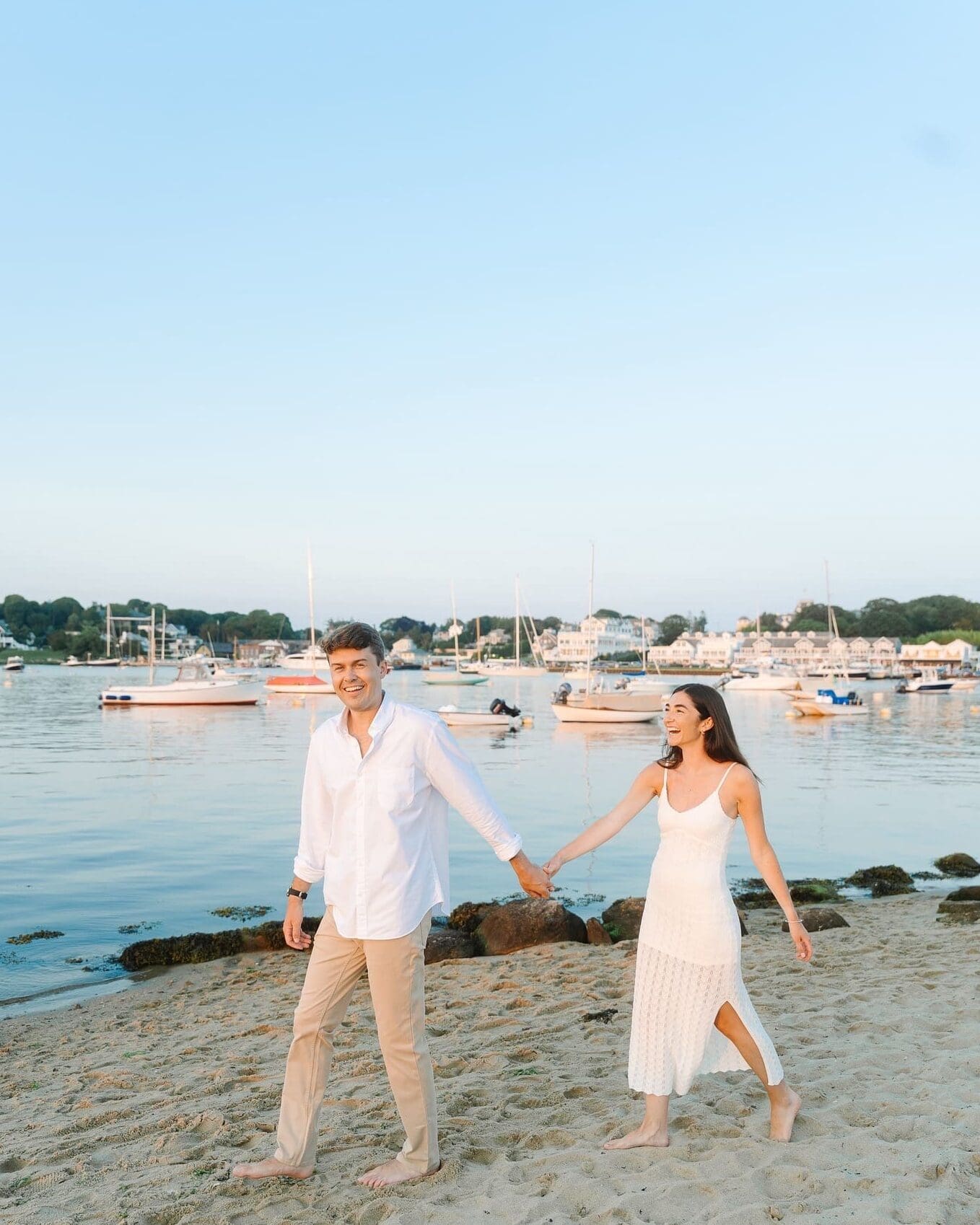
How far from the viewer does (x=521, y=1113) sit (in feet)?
17.3

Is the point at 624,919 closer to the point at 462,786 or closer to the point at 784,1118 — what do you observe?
the point at 784,1118

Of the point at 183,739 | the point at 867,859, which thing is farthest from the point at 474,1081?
the point at 183,739

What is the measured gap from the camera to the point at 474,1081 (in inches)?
232

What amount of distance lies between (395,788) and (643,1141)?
1.99m

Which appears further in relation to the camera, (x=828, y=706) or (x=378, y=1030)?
(x=828, y=706)

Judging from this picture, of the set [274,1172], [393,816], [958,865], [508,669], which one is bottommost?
[958,865]

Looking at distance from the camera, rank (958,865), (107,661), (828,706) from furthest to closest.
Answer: (107,661)
(828,706)
(958,865)

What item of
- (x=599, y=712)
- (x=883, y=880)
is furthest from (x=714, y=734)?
(x=599, y=712)

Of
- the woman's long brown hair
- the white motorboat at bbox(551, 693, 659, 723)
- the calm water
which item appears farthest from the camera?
the white motorboat at bbox(551, 693, 659, 723)

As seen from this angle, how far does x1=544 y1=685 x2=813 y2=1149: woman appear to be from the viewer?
14.5ft

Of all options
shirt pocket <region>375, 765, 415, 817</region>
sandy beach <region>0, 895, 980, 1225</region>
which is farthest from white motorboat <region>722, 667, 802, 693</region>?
shirt pocket <region>375, 765, 415, 817</region>

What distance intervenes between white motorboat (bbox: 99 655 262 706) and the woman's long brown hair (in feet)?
202

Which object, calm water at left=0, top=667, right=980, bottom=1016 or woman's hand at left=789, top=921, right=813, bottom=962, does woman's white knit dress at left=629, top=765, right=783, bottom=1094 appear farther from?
calm water at left=0, top=667, right=980, bottom=1016

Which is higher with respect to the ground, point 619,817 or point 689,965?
point 619,817
